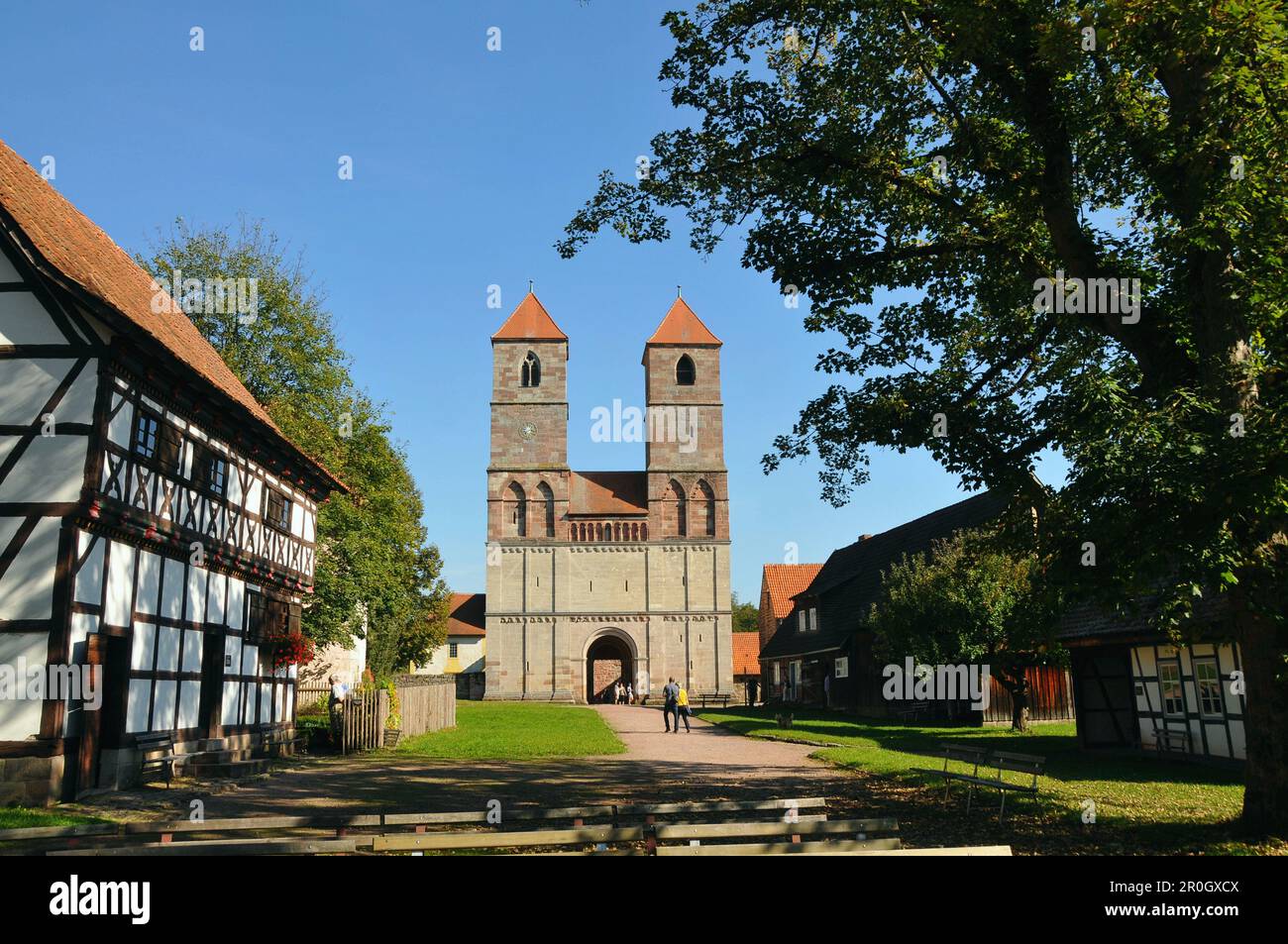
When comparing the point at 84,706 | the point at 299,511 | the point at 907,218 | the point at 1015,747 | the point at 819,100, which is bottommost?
the point at 1015,747

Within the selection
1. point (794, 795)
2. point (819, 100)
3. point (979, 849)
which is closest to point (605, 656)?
point (794, 795)

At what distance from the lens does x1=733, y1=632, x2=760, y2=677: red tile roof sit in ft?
224

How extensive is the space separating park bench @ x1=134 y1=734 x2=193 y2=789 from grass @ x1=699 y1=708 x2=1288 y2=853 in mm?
12018

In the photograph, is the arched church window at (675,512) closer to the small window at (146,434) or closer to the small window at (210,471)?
the small window at (210,471)

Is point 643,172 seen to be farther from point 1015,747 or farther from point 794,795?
point 1015,747

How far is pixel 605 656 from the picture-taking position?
2413 inches

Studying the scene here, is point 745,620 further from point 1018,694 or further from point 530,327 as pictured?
point 1018,694

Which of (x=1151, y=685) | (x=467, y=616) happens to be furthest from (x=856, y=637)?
(x=467, y=616)

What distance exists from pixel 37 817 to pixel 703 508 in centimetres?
4752

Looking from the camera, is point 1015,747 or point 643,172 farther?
point 1015,747
